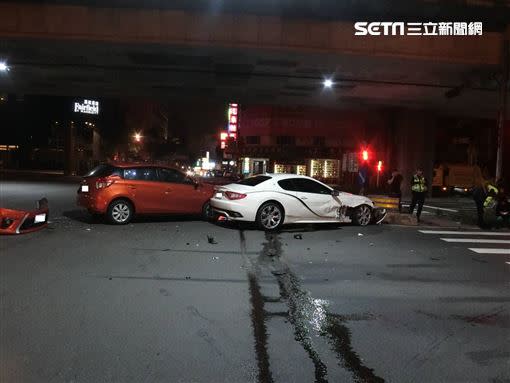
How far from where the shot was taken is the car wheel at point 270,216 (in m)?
12.9

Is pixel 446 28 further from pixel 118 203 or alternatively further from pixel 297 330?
pixel 297 330

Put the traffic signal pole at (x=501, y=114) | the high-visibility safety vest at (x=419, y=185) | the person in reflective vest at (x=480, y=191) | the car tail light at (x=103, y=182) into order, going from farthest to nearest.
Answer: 1. the high-visibility safety vest at (x=419, y=185)
2. the traffic signal pole at (x=501, y=114)
3. the person in reflective vest at (x=480, y=191)
4. the car tail light at (x=103, y=182)

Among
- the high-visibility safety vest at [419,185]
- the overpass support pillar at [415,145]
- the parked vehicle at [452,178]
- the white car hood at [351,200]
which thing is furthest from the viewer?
the parked vehicle at [452,178]

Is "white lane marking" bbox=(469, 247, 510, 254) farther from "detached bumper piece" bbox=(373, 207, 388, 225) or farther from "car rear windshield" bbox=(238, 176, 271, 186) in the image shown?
"car rear windshield" bbox=(238, 176, 271, 186)

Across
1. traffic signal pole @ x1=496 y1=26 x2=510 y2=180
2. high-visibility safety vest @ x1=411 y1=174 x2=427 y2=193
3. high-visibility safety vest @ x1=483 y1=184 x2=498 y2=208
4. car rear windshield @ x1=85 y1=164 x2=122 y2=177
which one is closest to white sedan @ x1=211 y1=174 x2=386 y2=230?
car rear windshield @ x1=85 y1=164 x2=122 y2=177

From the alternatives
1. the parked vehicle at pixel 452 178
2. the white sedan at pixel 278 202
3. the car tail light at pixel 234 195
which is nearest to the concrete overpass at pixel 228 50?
the white sedan at pixel 278 202

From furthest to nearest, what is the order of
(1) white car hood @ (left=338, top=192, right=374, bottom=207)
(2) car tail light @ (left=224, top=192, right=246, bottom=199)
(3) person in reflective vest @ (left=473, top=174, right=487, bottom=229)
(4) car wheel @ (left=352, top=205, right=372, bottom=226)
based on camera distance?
(3) person in reflective vest @ (left=473, top=174, right=487, bottom=229)
(4) car wheel @ (left=352, top=205, right=372, bottom=226)
(1) white car hood @ (left=338, top=192, right=374, bottom=207)
(2) car tail light @ (left=224, top=192, right=246, bottom=199)

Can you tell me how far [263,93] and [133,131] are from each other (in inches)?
2188

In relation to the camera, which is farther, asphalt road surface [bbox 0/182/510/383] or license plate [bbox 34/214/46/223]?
license plate [bbox 34/214/46/223]

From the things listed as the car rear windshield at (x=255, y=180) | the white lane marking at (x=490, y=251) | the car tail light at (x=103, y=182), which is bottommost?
the white lane marking at (x=490, y=251)

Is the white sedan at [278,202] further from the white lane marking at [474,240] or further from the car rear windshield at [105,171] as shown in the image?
the white lane marking at [474,240]

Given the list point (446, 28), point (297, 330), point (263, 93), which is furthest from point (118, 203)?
point (263, 93)

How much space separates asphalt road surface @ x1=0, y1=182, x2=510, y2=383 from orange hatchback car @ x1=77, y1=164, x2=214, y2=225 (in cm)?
178

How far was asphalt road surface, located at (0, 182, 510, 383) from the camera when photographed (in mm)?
4590
